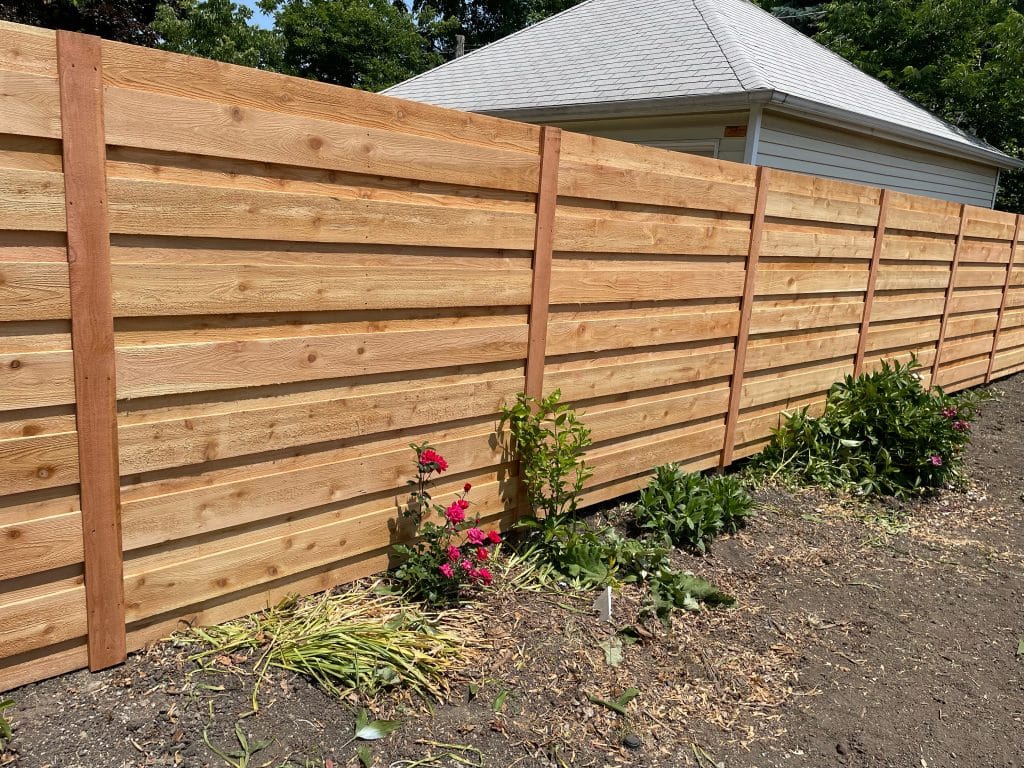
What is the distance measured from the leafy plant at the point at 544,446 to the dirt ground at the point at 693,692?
536mm

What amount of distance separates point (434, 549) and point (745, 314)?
2.76 metres

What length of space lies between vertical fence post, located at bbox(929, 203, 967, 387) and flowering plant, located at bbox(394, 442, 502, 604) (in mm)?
6139

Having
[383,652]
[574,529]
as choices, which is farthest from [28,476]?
[574,529]

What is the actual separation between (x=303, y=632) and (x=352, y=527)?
478 millimetres

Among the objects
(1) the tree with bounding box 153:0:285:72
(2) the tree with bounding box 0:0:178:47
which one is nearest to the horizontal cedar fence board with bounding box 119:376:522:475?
(1) the tree with bounding box 153:0:285:72

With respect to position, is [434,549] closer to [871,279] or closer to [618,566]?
[618,566]

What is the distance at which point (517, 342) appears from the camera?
3727 millimetres

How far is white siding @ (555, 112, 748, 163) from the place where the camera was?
860cm

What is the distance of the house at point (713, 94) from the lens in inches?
336

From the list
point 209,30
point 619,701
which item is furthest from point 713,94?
point 209,30

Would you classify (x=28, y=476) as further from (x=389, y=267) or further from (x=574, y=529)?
(x=574, y=529)

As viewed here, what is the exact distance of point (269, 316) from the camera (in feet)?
9.20

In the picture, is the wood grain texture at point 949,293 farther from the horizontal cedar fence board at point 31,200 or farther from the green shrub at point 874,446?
the horizontal cedar fence board at point 31,200

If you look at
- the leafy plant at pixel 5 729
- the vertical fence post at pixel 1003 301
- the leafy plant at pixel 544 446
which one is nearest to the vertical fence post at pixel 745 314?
the leafy plant at pixel 544 446
